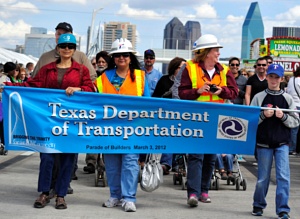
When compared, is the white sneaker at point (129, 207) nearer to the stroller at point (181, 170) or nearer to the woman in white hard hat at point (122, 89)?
the woman in white hard hat at point (122, 89)

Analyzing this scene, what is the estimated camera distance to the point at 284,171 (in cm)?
739

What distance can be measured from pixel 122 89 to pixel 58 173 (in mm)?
1175

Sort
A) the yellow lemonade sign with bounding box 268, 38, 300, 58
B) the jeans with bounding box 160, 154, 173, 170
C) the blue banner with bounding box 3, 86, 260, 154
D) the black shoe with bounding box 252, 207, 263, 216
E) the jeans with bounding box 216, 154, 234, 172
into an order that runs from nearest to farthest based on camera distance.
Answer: the black shoe with bounding box 252, 207, 263, 216, the blue banner with bounding box 3, 86, 260, 154, the jeans with bounding box 216, 154, 234, 172, the jeans with bounding box 160, 154, 173, 170, the yellow lemonade sign with bounding box 268, 38, 300, 58

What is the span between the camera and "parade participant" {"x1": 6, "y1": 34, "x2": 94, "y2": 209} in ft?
25.6

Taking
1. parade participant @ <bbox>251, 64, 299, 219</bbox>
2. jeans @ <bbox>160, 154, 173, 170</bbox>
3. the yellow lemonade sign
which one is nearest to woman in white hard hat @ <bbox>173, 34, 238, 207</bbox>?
parade participant @ <bbox>251, 64, 299, 219</bbox>

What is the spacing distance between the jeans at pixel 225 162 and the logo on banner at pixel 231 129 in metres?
2.37

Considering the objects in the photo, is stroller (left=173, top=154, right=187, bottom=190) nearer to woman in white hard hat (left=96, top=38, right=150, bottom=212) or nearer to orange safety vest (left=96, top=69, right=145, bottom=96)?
woman in white hard hat (left=96, top=38, right=150, bottom=212)

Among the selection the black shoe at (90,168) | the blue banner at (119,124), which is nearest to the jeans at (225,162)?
the black shoe at (90,168)

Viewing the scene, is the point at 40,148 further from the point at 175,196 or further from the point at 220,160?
the point at 220,160

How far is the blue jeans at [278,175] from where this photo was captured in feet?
24.1

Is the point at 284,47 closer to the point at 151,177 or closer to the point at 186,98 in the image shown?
the point at 186,98

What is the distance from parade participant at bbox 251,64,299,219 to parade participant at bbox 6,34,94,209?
1.97 meters

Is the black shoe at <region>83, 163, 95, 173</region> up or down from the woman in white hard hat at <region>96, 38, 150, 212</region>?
down

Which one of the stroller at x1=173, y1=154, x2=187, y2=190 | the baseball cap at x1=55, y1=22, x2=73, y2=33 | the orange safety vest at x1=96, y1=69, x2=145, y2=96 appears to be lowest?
the stroller at x1=173, y1=154, x2=187, y2=190
